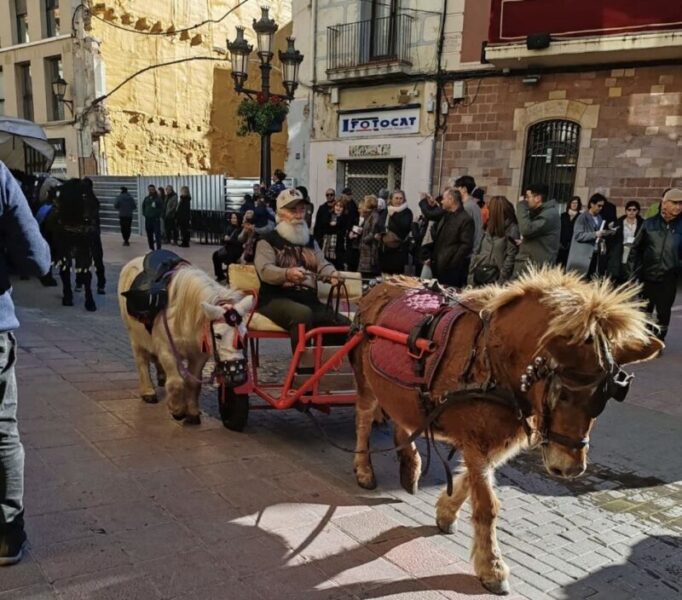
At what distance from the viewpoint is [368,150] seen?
56.0 ft

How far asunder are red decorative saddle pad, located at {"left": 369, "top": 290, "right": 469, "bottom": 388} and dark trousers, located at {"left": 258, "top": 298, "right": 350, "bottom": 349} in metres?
0.92

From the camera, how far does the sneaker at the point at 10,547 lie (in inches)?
104

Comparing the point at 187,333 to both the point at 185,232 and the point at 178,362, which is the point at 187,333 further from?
the point at 185,232

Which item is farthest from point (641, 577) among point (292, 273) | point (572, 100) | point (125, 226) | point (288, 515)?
point (125, 226)

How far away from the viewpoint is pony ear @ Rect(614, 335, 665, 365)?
7.56 ft

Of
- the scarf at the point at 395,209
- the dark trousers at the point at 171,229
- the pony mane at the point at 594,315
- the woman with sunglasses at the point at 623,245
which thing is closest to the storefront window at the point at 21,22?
the dark trousers at the point at 171,229

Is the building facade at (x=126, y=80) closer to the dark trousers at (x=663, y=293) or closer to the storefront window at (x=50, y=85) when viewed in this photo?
the storefront window at (x=50, y=85)

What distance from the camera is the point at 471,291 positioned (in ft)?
10.2

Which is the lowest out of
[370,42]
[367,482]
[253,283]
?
[367,482]

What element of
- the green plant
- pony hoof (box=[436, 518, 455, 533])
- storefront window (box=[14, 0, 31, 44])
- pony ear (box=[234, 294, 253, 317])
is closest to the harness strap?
pony ear (box=[234, 294, 253, 317])

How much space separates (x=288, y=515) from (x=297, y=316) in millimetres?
1489

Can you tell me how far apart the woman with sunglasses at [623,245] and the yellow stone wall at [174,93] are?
73.0 ft

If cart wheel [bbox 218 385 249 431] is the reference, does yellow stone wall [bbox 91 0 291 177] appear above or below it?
above

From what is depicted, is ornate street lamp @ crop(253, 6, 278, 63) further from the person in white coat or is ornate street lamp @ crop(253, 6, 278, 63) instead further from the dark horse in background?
the person in white coat
